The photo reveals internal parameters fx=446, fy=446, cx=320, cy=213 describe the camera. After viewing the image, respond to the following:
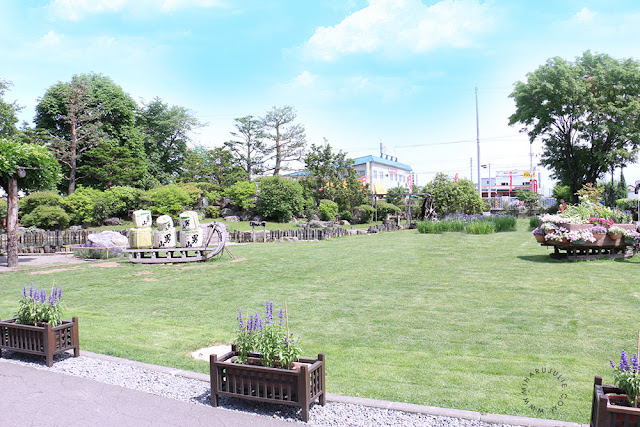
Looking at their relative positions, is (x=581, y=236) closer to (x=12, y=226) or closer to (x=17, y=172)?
(x=17, y=172)

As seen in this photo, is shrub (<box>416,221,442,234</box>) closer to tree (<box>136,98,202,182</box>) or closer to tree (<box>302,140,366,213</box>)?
tree (<box>302,140,366,213</box>)

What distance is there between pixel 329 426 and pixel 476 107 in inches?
1860

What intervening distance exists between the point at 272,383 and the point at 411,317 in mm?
3612

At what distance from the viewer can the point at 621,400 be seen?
2.96 metres

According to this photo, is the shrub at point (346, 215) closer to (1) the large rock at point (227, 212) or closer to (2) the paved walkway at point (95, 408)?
(1) the large rock at point (227, 212)

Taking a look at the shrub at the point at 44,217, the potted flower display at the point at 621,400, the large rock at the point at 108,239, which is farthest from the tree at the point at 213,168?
the potted flower display at the point at 621,400

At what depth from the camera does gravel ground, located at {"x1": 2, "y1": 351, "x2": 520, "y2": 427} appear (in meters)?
3.39

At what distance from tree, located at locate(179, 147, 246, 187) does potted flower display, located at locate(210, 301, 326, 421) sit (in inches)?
1348

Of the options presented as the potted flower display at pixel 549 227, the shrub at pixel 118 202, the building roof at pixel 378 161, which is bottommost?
the potted flower display at pixel 549 227

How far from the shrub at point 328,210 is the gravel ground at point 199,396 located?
3077 centimetres

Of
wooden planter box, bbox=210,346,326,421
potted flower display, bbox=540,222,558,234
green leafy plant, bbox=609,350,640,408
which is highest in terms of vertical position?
potted flower display, bbox=540,222,558,234

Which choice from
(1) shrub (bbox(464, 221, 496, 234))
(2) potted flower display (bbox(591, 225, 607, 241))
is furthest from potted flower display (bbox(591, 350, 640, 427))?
(1) shrub (bbox(464, 221, 496, 234))

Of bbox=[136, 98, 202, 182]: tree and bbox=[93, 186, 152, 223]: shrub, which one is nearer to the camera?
bbox=[93, 186, 152, 223]: shrub

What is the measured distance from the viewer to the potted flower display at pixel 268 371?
355 centimetres
